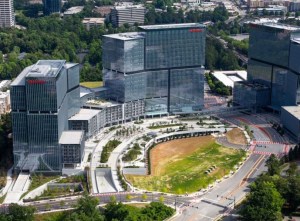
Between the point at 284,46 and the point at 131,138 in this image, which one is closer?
the point at 131,138

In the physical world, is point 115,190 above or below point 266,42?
below

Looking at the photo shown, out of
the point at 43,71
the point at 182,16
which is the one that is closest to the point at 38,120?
the point at 43,71

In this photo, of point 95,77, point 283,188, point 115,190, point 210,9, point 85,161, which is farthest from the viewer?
point 210,9

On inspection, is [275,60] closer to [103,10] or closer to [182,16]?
[182,16]

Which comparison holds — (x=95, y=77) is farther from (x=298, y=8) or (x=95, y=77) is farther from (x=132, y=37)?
(x=298, y=8)

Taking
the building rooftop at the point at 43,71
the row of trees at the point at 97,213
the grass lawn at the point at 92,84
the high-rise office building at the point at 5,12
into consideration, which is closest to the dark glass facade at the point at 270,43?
the grass lawn at the point at 92,84

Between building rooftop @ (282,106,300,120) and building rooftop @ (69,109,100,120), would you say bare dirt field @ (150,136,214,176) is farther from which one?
building rooftop @ (282,106,300,120)

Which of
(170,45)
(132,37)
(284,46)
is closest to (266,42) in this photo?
(284,46)

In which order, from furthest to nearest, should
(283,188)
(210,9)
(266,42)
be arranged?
(210,9)
(266,42)
(283,188)
